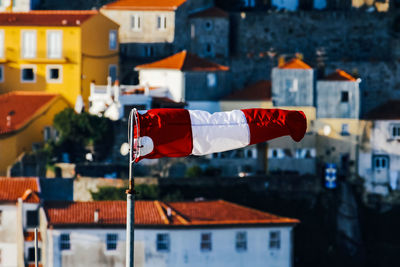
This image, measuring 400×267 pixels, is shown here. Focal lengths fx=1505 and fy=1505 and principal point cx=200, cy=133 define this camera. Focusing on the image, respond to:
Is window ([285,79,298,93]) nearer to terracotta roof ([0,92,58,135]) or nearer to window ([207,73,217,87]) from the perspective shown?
window ([207,73,217,87])

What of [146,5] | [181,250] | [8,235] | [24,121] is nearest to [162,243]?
[181,250]

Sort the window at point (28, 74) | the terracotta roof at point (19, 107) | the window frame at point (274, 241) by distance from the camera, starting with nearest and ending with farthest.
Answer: the window frame at point (274, 241) < the terracotta roof at point (19, 107) < the window at point (28, 74)

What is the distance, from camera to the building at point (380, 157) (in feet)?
211

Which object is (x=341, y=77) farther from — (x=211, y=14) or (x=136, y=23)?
(x=136, y=23)

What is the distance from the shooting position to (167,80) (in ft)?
214

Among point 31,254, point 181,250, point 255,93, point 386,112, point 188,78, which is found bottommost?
point 31,254

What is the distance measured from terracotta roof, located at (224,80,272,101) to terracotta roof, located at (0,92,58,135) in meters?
7.98

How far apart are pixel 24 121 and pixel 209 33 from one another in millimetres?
11312

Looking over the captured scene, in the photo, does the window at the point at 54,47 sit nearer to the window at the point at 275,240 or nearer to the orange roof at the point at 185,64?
the orange roof at the point at 185,64

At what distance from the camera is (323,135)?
6456cm

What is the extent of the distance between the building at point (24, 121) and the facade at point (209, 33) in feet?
25.6

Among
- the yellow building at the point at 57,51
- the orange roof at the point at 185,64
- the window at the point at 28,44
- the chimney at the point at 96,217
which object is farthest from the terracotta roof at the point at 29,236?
the window at the point at 28,44

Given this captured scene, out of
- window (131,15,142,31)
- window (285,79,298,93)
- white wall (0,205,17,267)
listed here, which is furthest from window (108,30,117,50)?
white wall (0,205,17,267)

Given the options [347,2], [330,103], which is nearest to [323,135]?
[330,103]
